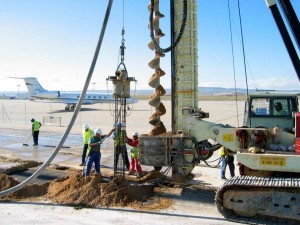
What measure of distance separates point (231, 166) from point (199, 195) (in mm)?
2146

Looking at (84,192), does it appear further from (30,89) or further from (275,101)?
(30,89)

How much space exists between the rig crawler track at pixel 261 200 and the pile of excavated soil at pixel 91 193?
1952 mm

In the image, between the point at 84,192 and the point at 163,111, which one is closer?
the point at 84,192

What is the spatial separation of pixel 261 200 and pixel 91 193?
4.17 metres

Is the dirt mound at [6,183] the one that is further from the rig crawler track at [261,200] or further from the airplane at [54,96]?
the airplane at [54,96]

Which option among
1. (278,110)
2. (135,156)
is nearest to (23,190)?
(135,156)

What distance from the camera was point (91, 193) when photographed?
934 centimetres

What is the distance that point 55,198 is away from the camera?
373 inches

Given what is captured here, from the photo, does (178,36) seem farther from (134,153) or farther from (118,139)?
(134,153)

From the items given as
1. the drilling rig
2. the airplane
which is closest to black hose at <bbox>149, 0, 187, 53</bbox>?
the drilling rig

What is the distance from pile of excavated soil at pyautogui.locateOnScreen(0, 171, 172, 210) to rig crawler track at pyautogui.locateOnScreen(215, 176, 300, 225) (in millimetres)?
1952

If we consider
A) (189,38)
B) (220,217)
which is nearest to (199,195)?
(220,217)

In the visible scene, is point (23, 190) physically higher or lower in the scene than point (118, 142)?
lower

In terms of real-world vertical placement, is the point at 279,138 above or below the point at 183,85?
below
